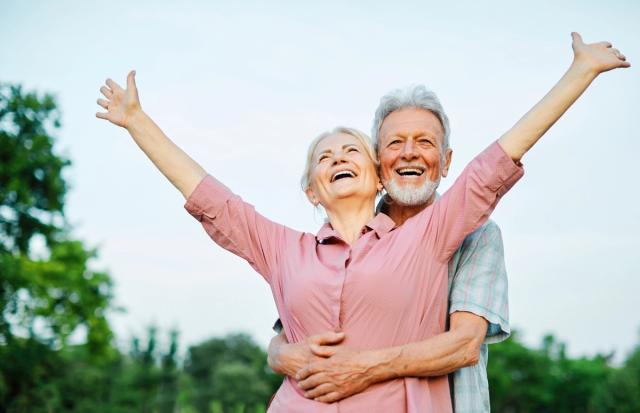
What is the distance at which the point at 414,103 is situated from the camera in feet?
12.6

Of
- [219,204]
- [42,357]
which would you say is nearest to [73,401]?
[42,357]

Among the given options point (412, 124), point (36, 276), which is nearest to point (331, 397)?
point (412, 124)

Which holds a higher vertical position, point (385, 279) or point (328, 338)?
point (385, 279)

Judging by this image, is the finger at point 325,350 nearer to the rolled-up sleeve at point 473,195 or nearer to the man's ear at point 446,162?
the rolled-up sleeve at point 473,195

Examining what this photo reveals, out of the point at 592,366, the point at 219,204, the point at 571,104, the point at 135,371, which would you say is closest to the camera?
the point at 571,104

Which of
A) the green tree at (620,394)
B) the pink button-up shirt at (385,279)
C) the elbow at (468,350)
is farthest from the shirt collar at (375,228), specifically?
the green tree at (620,394)

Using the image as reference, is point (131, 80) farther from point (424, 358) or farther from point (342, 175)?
point (424, 358)

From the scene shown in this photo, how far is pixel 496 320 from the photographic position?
3.14m

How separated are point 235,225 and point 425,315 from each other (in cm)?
98

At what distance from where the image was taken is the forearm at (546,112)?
2.88 m

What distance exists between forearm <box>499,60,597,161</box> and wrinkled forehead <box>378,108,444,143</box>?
88cm

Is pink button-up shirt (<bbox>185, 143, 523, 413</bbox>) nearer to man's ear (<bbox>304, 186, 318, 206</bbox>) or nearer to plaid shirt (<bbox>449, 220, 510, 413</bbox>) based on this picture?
plaid shirt (<bbox>449, 220, 510, 413</bbox>)

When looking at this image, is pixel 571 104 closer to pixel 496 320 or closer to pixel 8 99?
pixel 496 320

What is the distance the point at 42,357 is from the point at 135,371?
26.6ft
